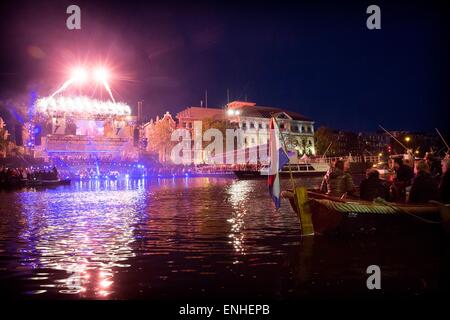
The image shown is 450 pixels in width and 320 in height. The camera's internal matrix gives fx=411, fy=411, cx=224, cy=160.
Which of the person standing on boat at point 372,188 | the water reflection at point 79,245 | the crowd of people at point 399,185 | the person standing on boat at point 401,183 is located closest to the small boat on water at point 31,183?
the water reflection at point 79,245

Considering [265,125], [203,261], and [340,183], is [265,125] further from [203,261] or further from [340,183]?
[203,261]

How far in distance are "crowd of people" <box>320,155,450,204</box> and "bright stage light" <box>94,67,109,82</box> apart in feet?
263

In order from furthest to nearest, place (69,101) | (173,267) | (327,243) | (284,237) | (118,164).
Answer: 1. (69,101)
2. (118,164)
3. (284,237)
4. (327,243)
5. (173,267)

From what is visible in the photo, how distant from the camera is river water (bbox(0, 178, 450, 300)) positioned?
7.18 meters

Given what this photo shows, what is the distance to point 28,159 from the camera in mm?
65625

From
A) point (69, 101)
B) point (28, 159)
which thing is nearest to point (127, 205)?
point (28, 159)

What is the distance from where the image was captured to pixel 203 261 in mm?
9172

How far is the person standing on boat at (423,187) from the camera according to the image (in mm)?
11360

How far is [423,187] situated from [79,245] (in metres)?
9.61

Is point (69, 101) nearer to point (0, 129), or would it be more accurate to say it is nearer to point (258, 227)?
point (0, 129)

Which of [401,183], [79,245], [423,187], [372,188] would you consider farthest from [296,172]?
[79,245]

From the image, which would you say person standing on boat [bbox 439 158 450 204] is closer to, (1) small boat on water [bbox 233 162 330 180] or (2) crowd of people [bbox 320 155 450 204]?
(2) crowd of people [bbox 320 155 450 204]

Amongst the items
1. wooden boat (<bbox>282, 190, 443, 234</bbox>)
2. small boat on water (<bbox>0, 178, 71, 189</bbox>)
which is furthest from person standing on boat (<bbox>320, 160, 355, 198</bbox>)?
small boat on water (<bbox>0, 178, 71, 189</bbox>)

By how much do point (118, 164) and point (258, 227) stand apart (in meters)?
62.6
